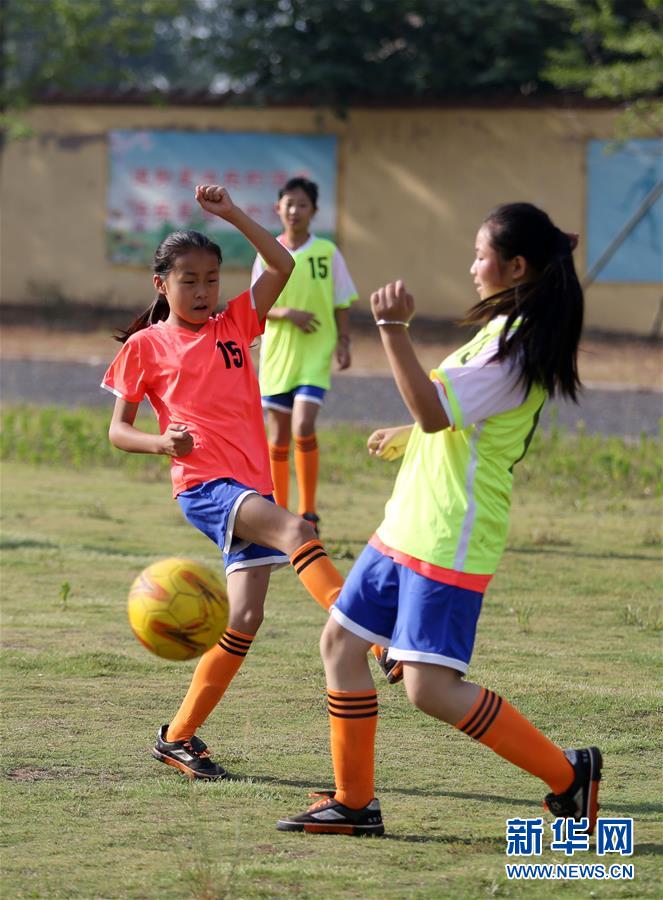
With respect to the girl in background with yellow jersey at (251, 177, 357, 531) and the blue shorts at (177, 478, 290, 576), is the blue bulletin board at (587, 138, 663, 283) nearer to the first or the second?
the girl in background with yellow jersey at (251, 177, 357, 531)

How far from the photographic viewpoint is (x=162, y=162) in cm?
2159

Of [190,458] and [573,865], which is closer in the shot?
[573,865]

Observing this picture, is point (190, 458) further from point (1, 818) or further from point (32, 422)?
point (32, 422)

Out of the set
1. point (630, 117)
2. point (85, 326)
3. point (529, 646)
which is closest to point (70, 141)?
point (85, 326)

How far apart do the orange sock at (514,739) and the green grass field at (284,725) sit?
0.72 ft

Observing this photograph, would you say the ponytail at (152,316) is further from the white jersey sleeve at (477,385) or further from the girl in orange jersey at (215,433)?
the white jersey sleeve at (477,385)

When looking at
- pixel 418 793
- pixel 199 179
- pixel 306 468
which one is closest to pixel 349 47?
pixel 199 179

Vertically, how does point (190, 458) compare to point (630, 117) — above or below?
below

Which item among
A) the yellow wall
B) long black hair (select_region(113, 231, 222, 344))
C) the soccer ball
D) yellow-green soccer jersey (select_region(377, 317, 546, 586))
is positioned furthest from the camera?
the yellow wall

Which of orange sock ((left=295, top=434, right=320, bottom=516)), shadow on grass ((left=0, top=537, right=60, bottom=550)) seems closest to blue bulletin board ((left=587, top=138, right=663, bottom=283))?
orange sock ((left=295, top=434, right=320, bottom=516))

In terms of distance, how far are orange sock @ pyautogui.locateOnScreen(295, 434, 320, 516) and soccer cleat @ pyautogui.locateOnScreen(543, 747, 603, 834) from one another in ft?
15.4

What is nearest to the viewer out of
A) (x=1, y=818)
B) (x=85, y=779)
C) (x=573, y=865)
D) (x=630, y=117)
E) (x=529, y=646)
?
(x=573, y=865)

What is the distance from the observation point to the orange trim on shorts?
396 centimetres

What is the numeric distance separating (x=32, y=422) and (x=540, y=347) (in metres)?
9.31
